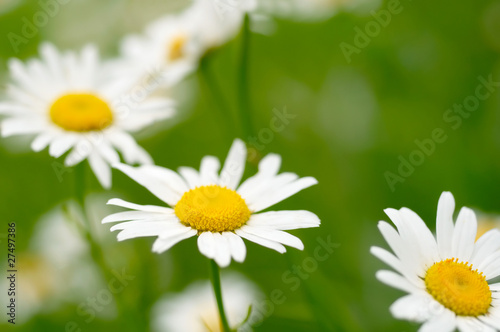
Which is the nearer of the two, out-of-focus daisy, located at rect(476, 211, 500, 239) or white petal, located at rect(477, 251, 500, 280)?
white petal, located at rect(477, 251, 500, 280)

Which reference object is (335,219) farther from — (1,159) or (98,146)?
(1,159)

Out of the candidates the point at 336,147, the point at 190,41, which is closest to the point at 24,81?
the point at 190,41

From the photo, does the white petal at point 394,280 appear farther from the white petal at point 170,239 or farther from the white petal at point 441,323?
the white petal at point 170,239

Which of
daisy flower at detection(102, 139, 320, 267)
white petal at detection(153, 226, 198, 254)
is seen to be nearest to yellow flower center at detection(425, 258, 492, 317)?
daisy flower at detection(102, 139, 320, 267)

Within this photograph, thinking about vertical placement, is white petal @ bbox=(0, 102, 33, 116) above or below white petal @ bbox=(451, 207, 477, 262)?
above

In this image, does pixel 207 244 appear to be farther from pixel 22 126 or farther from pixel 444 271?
pixel 22 126

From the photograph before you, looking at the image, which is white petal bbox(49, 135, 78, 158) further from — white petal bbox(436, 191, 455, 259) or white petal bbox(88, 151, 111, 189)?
white petal bbox(436, 191, 455, 259)

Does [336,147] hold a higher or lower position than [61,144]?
higher

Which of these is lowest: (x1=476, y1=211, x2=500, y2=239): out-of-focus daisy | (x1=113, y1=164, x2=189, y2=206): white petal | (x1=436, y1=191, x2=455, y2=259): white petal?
(x1=436, y1=191, x2=455, y2=259): white petal
